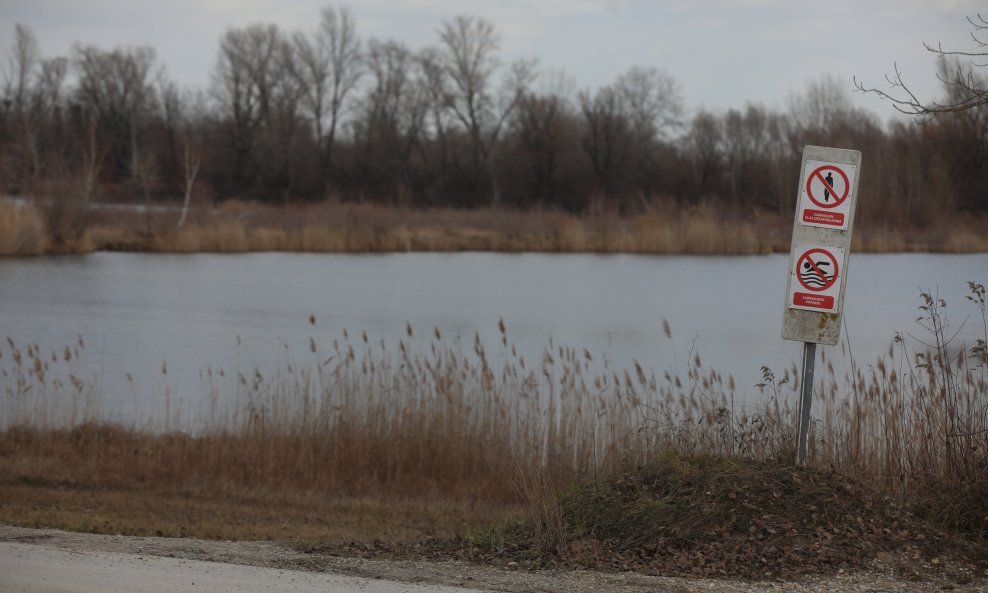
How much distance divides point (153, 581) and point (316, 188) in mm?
66169

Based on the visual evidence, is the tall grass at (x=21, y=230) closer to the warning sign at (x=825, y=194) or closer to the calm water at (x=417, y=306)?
the calm water at (x=417, y=306)

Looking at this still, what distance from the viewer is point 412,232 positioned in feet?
147

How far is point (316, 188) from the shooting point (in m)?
70.1

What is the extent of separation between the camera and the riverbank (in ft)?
116

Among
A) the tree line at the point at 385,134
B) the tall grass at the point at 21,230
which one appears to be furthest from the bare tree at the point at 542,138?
the tall grass at the point at 21,230

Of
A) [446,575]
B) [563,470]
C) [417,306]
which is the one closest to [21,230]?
[417,306]

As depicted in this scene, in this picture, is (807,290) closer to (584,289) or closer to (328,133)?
(584,289)

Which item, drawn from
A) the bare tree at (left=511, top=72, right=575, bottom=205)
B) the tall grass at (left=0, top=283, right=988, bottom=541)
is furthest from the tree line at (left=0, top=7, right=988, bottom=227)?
the tall grass at (left=0, top=283, right=988, bottom=541)

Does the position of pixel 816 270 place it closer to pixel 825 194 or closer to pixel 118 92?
pixel 825 194

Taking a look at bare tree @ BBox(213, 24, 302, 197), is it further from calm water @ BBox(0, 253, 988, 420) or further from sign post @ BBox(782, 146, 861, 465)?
sign post @ BBox(782, 146, 861, 465)

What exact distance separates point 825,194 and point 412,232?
39076mm

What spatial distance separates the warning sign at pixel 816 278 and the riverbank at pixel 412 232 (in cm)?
3023

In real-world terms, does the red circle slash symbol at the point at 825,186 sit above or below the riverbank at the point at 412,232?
above

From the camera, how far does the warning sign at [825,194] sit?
6203 millimetres
